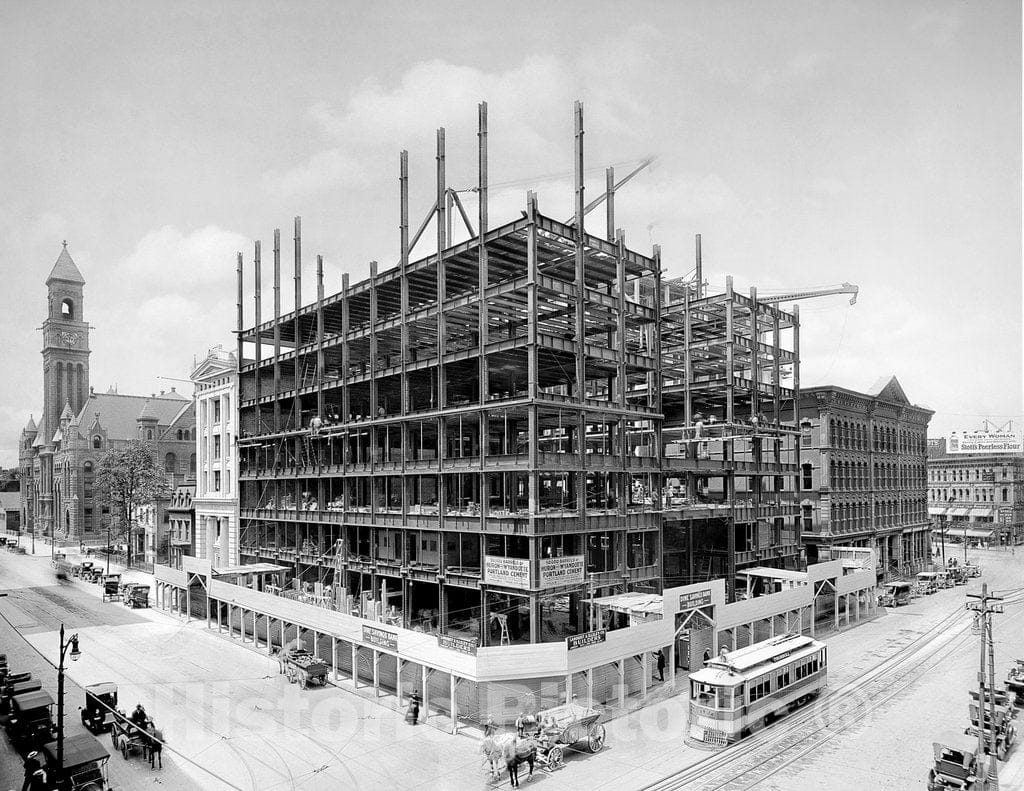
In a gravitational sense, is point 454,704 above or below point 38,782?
below

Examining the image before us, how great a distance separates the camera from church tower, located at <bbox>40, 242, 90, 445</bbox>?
6912 cm

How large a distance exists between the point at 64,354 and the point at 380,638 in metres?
74.4

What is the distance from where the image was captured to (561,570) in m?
38.6

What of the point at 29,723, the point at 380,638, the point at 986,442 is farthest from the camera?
the point at 986,442

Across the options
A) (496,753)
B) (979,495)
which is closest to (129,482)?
(496,753)

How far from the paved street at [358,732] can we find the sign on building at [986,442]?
201 feet

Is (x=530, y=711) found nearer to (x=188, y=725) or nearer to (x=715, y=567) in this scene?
(x=188, y=725)

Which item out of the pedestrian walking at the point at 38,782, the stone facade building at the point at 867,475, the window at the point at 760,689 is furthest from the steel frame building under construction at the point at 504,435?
the pedestrian walking at the point at 38,782

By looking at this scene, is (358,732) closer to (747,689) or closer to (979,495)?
(747,689)

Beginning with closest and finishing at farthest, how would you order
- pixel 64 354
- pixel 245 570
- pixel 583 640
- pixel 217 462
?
pixel 583 640 → pixel 245 570 → pixel 217 462 → pixel 64 354

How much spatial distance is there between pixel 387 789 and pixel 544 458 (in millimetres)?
18542

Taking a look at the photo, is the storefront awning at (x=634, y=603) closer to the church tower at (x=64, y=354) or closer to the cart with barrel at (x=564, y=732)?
the cart with barrel at (x=564, y=732)

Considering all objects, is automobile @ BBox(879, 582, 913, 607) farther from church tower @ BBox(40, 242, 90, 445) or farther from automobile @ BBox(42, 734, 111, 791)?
church tower @ BBox(40, 242, 90, 445)

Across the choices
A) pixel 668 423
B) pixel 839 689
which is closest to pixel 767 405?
pixel 668 423
